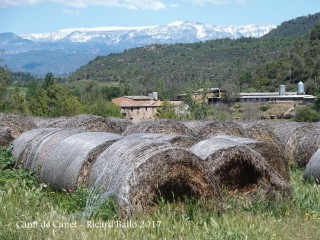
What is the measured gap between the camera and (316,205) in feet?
32.0

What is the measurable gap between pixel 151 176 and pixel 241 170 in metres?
2.41

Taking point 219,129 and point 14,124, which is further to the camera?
point 219,129

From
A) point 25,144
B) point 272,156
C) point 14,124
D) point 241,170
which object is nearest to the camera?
point 241,170

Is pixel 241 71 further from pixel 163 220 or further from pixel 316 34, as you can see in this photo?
pixel 163 220

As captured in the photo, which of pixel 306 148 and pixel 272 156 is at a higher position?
pixel 272 156

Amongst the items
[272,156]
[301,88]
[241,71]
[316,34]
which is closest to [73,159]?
[272,156]

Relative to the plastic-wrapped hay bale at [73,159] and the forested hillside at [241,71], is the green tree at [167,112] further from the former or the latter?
the plastic-wrapped hay bale at [73,159]

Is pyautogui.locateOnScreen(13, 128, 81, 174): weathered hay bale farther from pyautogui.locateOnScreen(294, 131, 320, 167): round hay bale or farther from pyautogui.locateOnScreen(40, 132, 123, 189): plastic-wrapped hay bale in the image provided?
pyautogui.locateOnScreen(294, 131, 320, 167): round hay bale

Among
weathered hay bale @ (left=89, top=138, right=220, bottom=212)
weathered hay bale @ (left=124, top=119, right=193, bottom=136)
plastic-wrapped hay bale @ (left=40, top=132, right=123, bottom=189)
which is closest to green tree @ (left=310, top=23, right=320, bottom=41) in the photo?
weathered hay bale @ (left=124, top=119, right=193, bottom=136)

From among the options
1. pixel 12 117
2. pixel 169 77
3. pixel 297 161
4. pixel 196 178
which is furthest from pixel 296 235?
pixel 169 77

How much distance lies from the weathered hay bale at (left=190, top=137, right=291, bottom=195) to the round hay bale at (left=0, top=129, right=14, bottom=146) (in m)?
7.75

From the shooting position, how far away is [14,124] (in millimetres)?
18656

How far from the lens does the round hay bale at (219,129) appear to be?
19.2 meters

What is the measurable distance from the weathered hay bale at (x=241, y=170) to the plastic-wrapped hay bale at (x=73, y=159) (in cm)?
188
